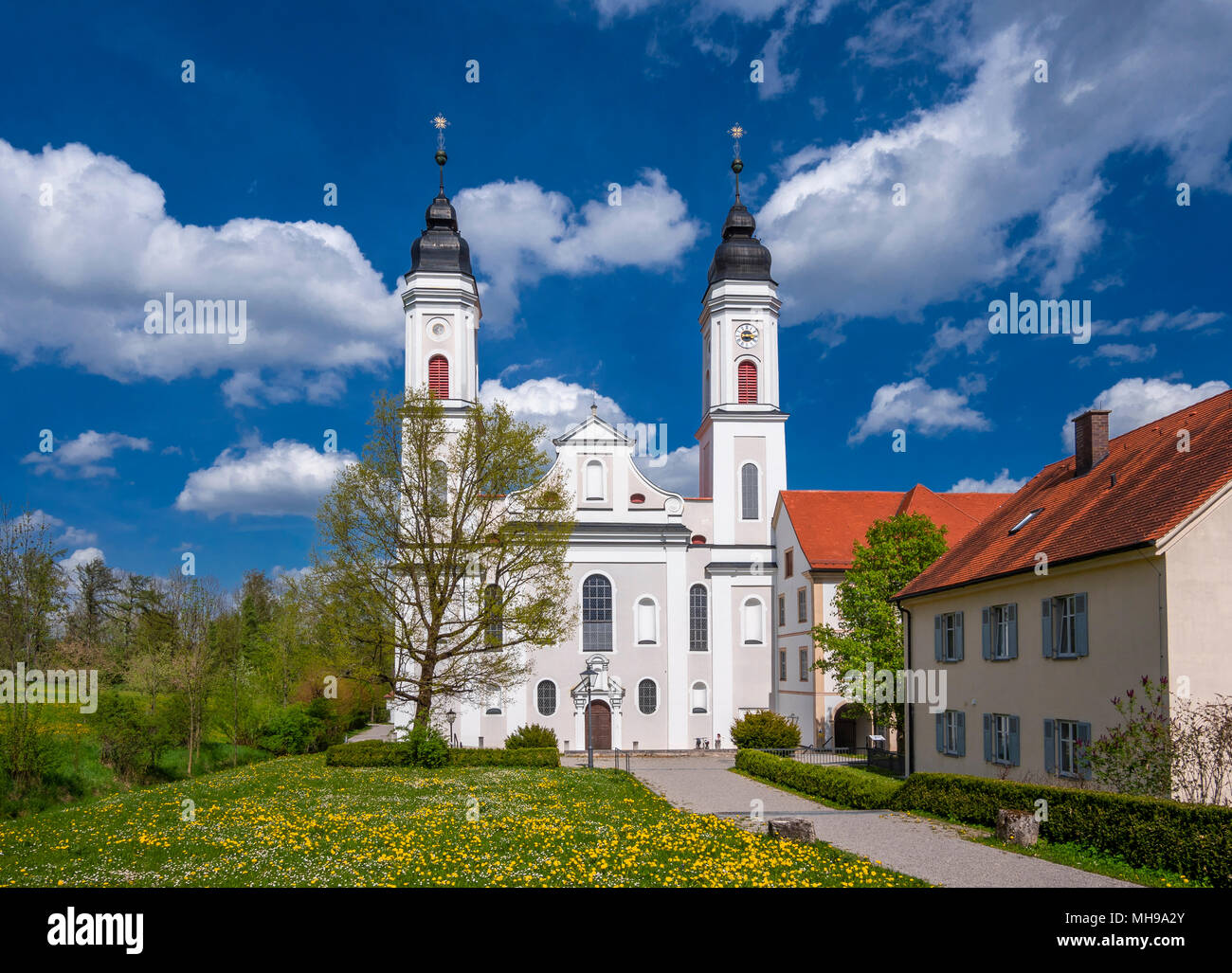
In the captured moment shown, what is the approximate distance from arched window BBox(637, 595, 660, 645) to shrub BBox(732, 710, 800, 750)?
6.48 metres

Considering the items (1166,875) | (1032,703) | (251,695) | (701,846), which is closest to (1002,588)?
(1032,703)

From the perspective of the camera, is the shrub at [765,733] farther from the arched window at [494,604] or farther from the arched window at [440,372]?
the arched window at [440,372]

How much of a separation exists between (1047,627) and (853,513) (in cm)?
2364

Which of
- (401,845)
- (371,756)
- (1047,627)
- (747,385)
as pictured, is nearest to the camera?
(401,845)

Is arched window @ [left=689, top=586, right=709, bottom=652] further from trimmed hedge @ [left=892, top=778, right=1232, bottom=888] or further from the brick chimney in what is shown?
trimmed hedge @ [left=892, top=778, right=1232, bottom=888]

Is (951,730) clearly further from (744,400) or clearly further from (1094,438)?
(744,400)

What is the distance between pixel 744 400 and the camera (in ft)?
157

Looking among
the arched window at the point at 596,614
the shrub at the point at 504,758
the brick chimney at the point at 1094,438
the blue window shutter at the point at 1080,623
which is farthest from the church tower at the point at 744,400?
the blue window shutter at the point at 1080,623

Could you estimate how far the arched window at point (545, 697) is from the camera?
1705 inches

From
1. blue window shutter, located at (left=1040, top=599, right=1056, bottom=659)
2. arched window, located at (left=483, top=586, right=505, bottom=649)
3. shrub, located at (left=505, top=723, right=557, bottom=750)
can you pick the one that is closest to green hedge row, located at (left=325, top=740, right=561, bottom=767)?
shrub, located at (left=505, top=723, right=557, bottom=750)

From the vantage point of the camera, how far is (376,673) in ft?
105

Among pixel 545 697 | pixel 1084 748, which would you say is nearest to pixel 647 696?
pixel 545 697
